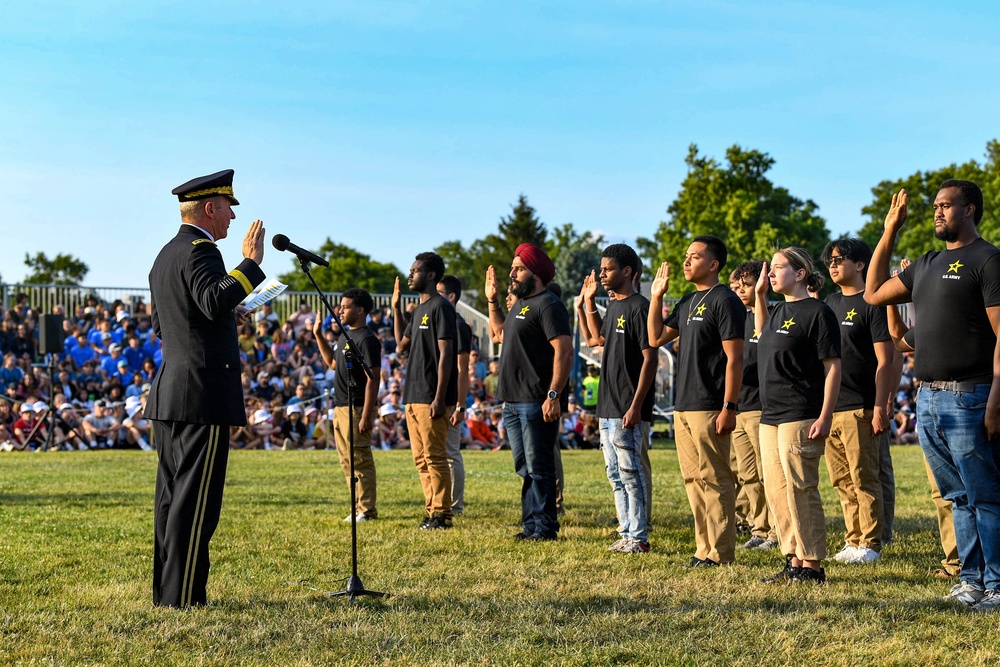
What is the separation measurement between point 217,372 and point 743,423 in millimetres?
4896

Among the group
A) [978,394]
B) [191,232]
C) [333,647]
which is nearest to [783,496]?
[978,394]

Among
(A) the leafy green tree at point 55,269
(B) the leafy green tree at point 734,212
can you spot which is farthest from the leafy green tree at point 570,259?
(A) the leafy green tree at point 55,269

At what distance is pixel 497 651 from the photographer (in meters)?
5.00

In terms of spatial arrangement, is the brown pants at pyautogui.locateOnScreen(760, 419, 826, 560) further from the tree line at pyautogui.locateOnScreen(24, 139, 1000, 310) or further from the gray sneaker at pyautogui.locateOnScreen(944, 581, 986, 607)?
the tree line at pyautogui.locateOnScreen(24, 139, 1000, 310)

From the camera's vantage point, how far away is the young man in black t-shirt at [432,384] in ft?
31.8

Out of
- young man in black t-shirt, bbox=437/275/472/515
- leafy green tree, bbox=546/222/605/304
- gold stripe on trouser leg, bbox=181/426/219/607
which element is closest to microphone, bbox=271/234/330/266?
gold stripe on trouser leg, bbox=181/426/219/607

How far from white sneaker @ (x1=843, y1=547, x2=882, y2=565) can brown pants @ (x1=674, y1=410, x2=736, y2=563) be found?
971 mm

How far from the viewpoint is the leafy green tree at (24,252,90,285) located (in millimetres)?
77938

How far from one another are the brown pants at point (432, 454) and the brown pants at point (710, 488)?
276cm

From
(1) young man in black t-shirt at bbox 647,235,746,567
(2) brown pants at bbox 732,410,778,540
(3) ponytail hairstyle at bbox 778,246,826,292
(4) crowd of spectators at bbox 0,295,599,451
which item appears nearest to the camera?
(3) ponytail hairstyle at bbox 778,246,826,292

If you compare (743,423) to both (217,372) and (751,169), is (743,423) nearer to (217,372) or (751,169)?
(217,372)

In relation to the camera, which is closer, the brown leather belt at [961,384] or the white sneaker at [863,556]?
the brown leather belt at [961,384]

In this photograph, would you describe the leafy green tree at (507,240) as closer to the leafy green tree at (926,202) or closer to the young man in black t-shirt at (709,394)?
the leafy green tree at (926,202)

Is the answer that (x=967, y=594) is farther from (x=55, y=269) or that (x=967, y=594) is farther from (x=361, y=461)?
(x=55, y=269)
